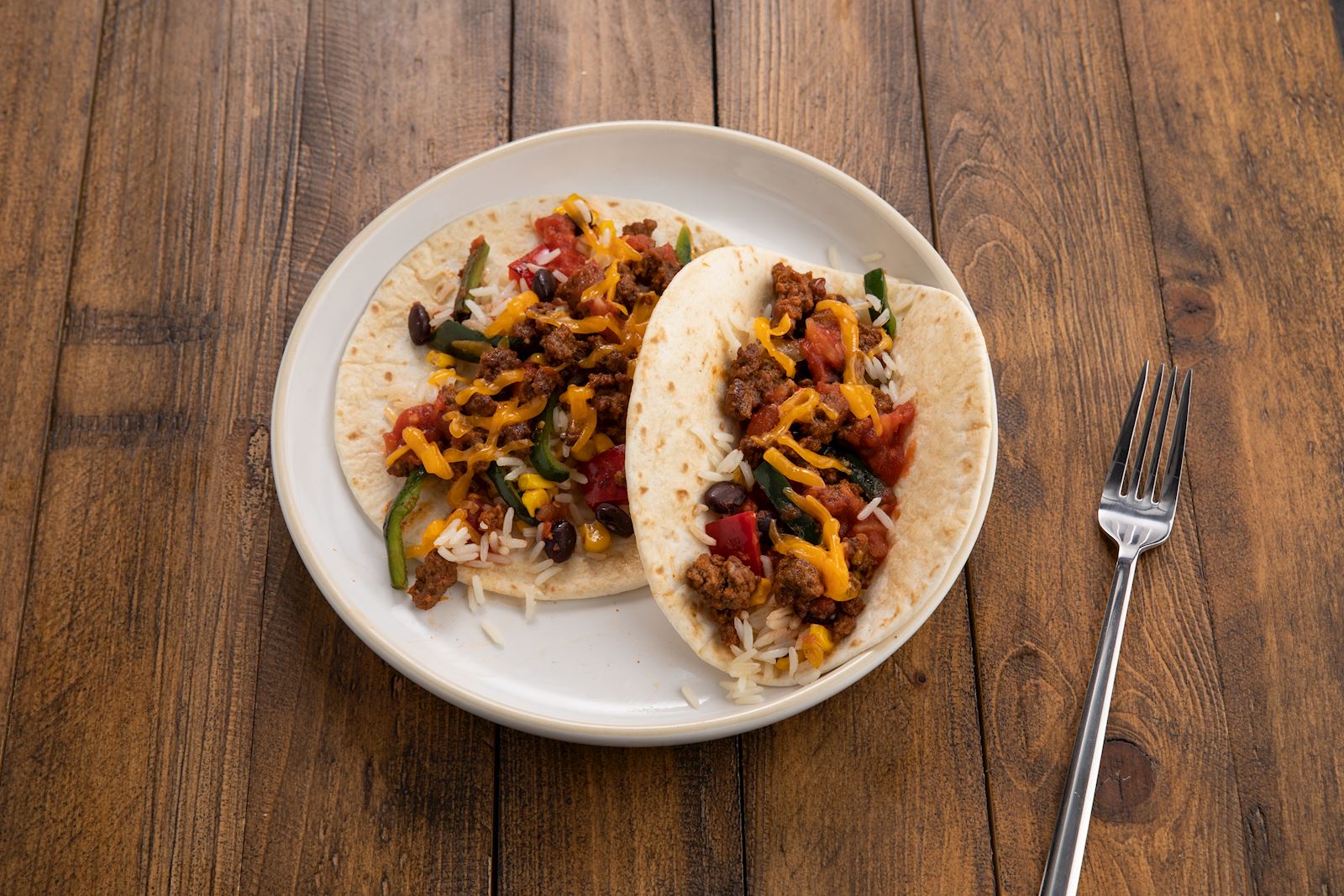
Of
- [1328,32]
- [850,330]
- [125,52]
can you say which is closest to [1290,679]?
[850,330]

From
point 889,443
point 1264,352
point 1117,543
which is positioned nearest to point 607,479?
point 889,443

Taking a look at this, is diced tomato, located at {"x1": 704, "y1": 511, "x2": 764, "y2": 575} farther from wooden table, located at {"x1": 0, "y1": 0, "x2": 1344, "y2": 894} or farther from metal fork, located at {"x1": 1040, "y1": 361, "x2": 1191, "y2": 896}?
metal fork, located at {"x1": 1040, "y1": 361, "x2": 1191, "y2": 896}

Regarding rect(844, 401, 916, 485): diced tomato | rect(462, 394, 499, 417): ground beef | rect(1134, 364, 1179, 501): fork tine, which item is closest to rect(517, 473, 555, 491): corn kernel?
rect(462, 394, 499, 417): ground beef

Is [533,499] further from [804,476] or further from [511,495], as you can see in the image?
[804,476]

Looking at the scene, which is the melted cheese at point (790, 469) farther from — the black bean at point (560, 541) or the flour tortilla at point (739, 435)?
the black bean at point (560, 541)

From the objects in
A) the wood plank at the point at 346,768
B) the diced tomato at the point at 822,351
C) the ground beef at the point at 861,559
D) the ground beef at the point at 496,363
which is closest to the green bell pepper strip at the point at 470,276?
the ground beef at the point at 496,363

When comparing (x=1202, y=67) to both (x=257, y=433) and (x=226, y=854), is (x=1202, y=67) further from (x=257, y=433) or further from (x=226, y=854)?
(x=226, y=854)
